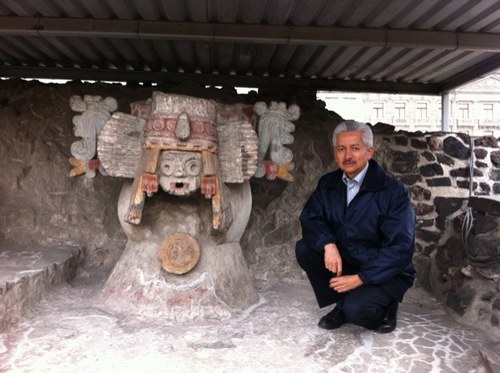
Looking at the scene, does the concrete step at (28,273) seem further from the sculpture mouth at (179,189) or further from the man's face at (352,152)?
the man's face at (352,152)

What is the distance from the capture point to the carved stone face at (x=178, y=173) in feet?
10.7

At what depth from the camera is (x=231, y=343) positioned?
2.91 metres

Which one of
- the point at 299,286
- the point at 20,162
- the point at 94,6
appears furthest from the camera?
the point at 20,162

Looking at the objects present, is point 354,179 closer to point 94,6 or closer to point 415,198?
point 415,198

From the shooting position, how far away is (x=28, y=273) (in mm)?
3443

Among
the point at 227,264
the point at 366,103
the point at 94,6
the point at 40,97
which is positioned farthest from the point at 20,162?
the point at 366,103

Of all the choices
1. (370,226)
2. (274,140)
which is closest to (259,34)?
(274,140)

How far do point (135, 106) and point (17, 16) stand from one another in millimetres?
1188

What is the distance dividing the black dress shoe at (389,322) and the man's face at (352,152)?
3.27 feet

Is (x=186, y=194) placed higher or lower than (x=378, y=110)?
lower

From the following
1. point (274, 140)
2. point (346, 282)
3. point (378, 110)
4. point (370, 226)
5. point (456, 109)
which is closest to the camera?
point (346, 282)

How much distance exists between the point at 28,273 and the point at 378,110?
1597 centimetres

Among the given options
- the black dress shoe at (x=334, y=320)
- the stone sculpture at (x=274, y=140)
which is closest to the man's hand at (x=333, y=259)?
the black dress shoe at (x=334, y=320)

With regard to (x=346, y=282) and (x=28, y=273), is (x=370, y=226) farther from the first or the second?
(x=28, y=273)
